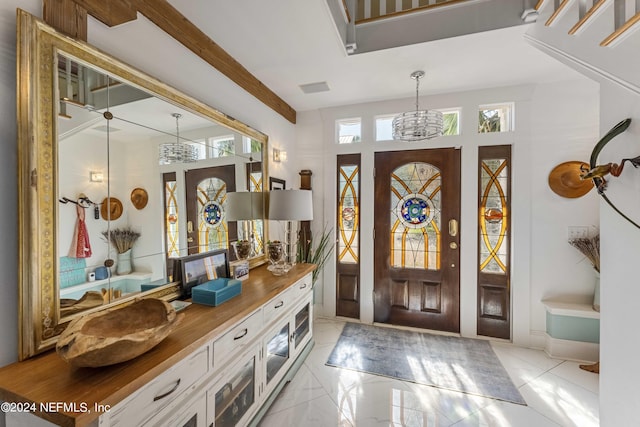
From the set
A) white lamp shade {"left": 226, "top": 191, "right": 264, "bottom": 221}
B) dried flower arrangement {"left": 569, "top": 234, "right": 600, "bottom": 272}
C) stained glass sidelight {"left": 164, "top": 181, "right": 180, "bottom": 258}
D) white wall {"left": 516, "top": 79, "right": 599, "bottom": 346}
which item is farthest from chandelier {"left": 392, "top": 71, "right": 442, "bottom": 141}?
stained glass sidelight {"left": 164, "top": 181, "right": 180, "bottom": 258}

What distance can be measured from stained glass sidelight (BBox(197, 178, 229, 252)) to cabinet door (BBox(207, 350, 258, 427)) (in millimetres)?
839

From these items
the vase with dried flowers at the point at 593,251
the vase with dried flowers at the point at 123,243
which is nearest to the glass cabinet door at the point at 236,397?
the vase with dried flowers at the point at 123,243

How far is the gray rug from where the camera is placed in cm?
207

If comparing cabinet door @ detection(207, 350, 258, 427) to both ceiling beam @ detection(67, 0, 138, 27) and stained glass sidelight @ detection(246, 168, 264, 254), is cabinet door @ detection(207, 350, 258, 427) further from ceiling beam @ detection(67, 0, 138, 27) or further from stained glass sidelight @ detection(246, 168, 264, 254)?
ceiling beam @ detection(67, 0, 138, 27)

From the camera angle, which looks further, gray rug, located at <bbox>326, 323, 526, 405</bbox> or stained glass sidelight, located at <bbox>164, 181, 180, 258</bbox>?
gray rug, located at <bbox>326, 323, 526, 405</bbox>

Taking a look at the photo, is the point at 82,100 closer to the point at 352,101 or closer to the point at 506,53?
the point at 352,101

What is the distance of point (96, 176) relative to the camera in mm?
1197

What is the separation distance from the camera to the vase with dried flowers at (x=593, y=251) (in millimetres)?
2344

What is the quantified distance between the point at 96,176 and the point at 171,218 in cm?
47

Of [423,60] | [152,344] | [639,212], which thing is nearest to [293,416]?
[152,344]

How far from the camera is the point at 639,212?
38.4 inches

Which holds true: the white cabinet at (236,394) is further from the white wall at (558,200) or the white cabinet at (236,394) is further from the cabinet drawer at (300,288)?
the white wall at (558,200)

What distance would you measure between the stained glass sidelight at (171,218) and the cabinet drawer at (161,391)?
710 millimetres

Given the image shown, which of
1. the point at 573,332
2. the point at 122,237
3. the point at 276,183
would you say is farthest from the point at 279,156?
the point at 573,332
